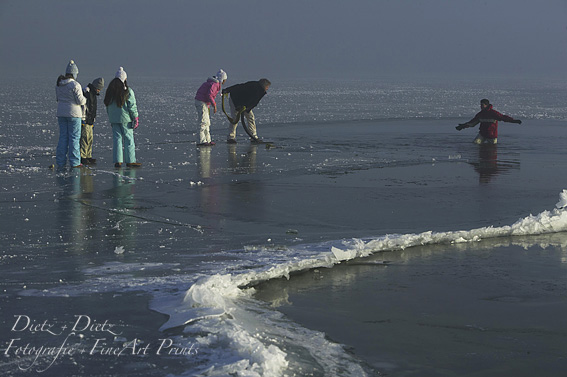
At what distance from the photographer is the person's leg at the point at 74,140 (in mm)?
14445

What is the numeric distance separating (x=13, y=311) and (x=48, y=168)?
8992 millimetres

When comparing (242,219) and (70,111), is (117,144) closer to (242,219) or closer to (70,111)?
(70,111)

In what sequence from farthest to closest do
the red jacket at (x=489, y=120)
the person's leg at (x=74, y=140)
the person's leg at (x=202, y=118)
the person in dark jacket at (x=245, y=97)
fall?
the person in dark jacket at (x=245, y=97), the person's leg at (x=202, y=118), the red jacket at (x=489, y=120), the person's leg at (x=74, y=140)

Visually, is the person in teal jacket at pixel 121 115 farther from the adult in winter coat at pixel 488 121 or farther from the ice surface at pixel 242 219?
the adult in winter coat at pixel 488 121

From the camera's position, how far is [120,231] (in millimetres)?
9188

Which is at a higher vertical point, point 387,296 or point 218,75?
point 218,75

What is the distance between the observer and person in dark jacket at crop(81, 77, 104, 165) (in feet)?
49.8

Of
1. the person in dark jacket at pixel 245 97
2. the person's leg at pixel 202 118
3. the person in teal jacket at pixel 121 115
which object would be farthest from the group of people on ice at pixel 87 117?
the person in dark jacket at pixel 245 97

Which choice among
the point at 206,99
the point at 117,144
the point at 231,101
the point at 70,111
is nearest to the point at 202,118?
the point at 206,99

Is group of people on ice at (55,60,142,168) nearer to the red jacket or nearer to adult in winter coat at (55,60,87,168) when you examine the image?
adult in winter coat at (55,60,87,168)

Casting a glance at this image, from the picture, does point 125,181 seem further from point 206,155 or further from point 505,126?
point 505,126

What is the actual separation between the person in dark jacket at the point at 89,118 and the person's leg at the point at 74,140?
79cm

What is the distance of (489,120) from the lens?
18766 mm

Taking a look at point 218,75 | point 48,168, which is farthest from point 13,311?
point 218,75
